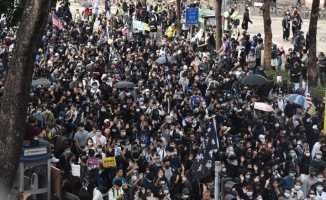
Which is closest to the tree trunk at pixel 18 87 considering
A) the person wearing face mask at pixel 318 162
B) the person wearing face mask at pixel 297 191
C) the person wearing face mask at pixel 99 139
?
the person wearing face mask at pixel 99 139

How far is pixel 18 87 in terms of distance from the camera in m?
16.0

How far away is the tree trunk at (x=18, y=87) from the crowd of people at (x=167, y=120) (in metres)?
2.78

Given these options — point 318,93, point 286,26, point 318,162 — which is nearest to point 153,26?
point 286,26

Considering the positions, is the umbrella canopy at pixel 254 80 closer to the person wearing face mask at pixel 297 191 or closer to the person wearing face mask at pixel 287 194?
the person wearing face mask at pixel 297 191

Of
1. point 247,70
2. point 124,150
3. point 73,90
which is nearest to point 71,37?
point 247,70

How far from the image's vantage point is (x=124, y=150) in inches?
857

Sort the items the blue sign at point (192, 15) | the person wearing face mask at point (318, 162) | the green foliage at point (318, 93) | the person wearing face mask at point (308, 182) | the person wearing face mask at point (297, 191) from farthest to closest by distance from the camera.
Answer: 1. the blue sign at point (192, 15)
2. the green foliage at point (318, 93)
3. the person wearing face mask at point (318, 162)
4. the person wearing face mask at point (308, 182)
5. the person wearing face mask at point (297, 191)

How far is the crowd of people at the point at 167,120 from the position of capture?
20.3 meters

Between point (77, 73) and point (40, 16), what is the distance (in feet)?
47.9

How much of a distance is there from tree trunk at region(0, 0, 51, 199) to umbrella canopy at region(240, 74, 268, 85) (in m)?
13.6

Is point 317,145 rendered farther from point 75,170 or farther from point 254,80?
point 75,170

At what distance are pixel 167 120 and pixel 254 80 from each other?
200 inches

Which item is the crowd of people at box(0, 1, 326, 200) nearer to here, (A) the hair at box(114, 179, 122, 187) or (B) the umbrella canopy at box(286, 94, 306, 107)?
Result: (A) the hair at box(114, 179, 122, 187)

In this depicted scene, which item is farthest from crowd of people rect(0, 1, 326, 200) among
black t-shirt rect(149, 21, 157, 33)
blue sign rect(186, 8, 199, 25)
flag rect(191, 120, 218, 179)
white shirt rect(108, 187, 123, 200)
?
black t-shirt rect(149, 21, 157, 33)
